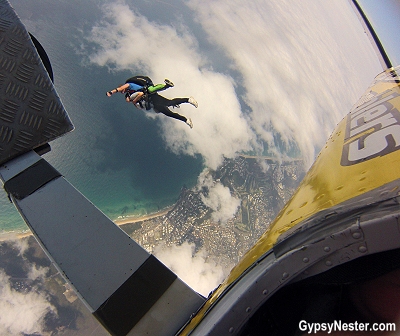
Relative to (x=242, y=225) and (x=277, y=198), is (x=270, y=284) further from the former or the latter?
(x=277, y=198)

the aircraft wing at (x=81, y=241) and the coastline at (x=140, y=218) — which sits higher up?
the aircraft wing at (x=81, y=241)

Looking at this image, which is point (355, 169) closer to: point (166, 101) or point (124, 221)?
point (166, 101)

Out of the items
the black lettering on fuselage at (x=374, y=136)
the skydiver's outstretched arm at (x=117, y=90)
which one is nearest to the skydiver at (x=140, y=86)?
the skydiver's outstretched arm at (x=117, y=90)

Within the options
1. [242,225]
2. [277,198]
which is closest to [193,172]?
[242,225]

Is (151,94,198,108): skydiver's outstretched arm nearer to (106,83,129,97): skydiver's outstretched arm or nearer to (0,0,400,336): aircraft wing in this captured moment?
(106,83,129,97): skydiver's outstretched arm

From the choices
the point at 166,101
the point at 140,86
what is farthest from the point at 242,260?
the point at 166,101

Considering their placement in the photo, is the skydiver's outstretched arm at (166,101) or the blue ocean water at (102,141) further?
the blue ocean water at (102,141)

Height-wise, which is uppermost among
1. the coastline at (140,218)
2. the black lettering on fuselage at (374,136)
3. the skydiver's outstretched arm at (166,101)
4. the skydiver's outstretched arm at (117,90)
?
the skydiver's outstretched arm at (117,90)

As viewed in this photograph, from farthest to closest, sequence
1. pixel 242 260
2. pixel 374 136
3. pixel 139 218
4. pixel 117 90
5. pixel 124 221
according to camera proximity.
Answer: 1. pixel 139 218
2. pixel 124 221
3. pixel 117 90
4. pixel 242 260
5. pixel 374 136

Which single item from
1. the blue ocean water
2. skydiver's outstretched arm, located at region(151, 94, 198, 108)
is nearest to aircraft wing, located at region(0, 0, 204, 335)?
skydiver's outstretched arm, located at region(151, 94, 198, 108)

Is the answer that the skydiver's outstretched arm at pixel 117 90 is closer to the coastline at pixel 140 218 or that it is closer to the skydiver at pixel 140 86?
the skydiver at pixel 140 86
